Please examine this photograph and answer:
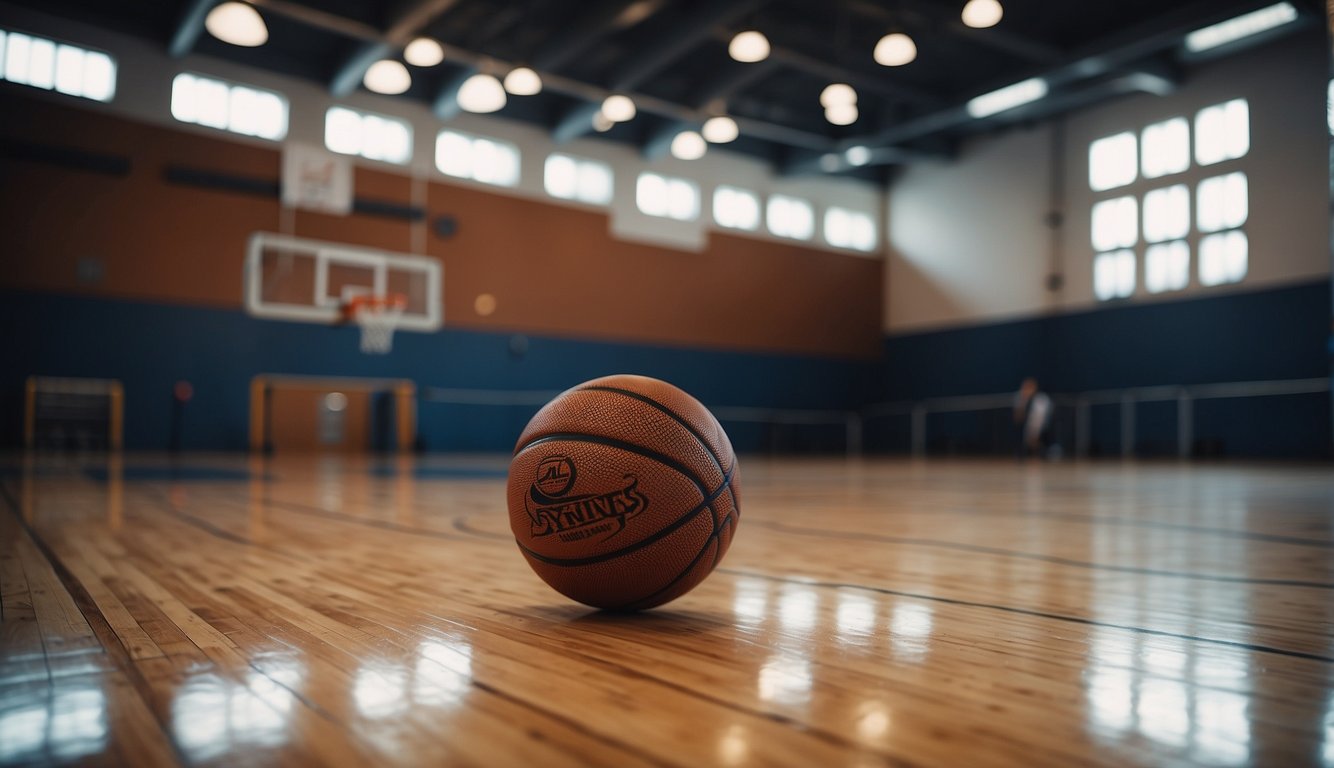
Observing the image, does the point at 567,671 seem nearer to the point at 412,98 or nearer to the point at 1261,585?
the point at 1261,585

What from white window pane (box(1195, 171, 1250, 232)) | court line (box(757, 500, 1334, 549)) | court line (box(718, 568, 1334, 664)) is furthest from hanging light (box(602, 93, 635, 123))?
court line (box(718, 568, 1334, 664))

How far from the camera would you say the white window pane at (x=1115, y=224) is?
13.9 m

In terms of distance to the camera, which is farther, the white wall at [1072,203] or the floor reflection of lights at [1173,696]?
the white wall at [1072,203]

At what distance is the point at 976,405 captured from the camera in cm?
1606

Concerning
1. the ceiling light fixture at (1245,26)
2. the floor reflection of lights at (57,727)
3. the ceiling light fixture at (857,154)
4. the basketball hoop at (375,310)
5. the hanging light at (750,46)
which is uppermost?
the ceiling light fixture at (1245,26)

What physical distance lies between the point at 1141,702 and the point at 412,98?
44.1ft

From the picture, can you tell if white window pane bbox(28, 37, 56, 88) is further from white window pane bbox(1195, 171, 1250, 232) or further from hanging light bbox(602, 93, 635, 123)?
white window pane bbox(1195, 171, 1250, 232)

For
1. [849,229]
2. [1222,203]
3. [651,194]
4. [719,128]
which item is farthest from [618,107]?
[1222,203]

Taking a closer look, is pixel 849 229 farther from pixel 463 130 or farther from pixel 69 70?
pixel 69 70

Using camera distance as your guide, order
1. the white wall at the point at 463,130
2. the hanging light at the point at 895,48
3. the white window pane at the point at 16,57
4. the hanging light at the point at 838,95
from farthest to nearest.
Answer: the white wall at the point at 463,130 < the white window pane at the point at 16,57 < the hanging light at the point at 838,95 < the hanging light at the point at 895,48

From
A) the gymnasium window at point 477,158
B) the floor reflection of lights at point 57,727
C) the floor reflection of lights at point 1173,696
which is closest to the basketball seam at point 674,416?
the floor reflection of lights at point 1173,696

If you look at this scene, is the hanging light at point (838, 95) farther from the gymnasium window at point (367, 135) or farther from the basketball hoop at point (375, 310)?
the gymnasium window at point (367, 135)

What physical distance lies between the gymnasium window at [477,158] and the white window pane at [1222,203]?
31.7 ft

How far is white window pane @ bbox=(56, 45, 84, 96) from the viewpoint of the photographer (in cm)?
1083
